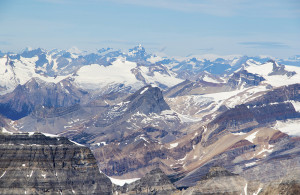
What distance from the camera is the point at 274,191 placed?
200 metres

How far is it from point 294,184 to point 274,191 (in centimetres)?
808

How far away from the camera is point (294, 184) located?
19312 cm
